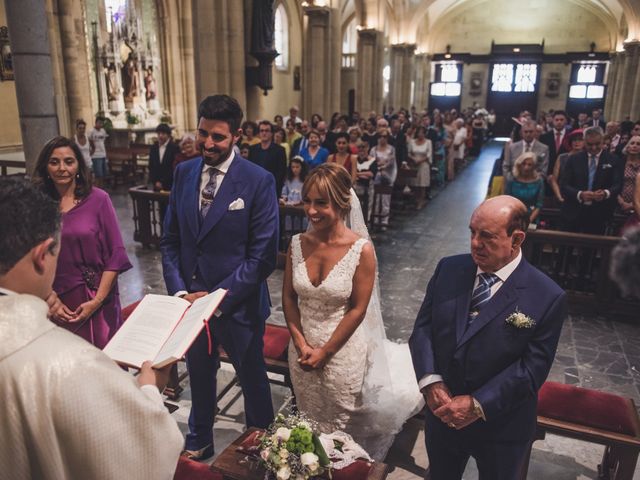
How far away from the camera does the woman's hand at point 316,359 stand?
289 centimetres

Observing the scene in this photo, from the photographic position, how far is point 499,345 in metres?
2.18

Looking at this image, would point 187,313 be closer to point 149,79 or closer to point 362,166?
point 362,166

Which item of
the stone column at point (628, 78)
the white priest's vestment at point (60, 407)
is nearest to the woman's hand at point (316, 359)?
the white priest's vestment at point (60, 407)

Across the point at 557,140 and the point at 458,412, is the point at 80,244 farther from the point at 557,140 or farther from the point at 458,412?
the point at 557,140

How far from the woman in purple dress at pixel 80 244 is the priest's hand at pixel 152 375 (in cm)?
147

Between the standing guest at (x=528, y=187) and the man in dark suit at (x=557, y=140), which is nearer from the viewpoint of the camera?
the standing guest at (x=528, y=187)

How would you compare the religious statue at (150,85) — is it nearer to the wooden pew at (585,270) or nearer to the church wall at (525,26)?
the wooden pew at (585,270)

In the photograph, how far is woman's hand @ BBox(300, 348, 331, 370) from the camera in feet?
9.48

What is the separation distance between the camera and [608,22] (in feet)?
97.8

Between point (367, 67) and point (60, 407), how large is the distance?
73.2ft

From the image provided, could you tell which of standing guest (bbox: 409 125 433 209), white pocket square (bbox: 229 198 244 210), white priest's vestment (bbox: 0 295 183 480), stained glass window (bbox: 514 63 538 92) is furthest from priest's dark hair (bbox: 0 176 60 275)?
stained glass window (bbox: 514 63 538 92)

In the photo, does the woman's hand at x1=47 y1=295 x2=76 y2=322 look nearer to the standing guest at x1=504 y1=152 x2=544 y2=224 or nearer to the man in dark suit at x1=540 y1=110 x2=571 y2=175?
the standing guest at x1=504 y1=152 x2=544 y2=224

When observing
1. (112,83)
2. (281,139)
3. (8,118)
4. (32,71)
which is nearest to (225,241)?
(32,71)

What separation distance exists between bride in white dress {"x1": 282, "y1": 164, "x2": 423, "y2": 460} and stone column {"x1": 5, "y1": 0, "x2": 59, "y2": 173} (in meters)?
3.41
